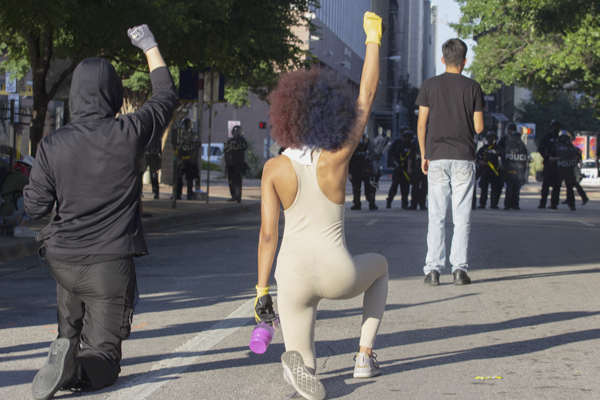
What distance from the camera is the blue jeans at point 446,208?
6.80 m

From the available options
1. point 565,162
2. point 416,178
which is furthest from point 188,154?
point 565,162

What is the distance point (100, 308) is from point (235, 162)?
14.1m

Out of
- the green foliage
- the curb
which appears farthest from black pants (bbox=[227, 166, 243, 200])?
the green foliage

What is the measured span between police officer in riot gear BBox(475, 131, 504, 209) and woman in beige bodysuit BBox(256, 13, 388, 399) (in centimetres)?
1480

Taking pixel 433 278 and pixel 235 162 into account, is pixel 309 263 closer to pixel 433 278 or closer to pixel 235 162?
pixel 433 278

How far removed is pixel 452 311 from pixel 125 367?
2.64m

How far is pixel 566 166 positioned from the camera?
17.6 metres

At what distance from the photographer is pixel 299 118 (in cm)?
355

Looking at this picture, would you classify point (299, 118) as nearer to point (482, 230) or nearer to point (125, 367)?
point (125, 367)

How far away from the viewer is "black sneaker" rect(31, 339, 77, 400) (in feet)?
11.3

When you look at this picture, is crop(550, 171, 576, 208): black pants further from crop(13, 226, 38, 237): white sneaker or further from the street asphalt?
crop(13, 226, 38, 237): white sneaker

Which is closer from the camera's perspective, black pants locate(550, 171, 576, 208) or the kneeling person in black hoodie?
the kneeling person in black hoodie

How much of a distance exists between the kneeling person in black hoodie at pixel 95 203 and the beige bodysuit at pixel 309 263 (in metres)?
0.81

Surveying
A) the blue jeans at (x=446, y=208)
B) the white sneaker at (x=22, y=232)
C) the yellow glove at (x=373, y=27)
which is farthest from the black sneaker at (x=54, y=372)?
the white sneaker at (x=22, y=232)
